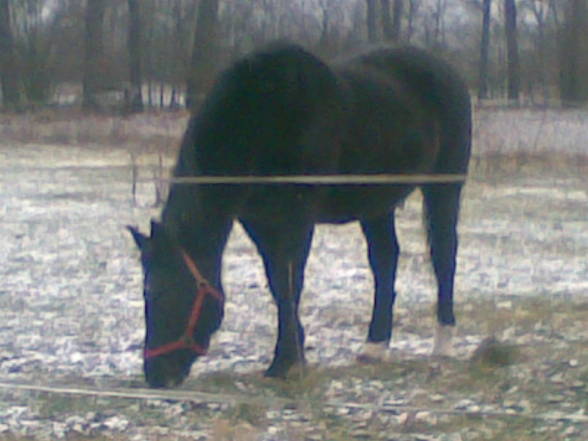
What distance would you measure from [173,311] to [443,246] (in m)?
0.85

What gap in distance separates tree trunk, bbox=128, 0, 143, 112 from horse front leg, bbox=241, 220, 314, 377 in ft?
1.81

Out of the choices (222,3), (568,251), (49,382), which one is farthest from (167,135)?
(568,251)

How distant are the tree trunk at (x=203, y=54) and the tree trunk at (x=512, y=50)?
794mm

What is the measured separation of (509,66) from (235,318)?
1.18 m

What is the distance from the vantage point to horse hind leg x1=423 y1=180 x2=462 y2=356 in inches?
137

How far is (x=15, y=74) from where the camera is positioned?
11.1 ft

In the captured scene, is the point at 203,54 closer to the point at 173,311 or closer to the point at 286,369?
the point at 173,311

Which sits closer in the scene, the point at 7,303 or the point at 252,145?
the point at 252,145

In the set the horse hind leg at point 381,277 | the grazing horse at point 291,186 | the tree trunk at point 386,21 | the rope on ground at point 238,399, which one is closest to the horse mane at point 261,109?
the grazing horse at point 291,186

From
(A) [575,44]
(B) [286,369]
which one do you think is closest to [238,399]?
(B) [286,369]

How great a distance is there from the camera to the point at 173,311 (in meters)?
3.49

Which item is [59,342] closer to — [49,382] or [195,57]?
[49,382]

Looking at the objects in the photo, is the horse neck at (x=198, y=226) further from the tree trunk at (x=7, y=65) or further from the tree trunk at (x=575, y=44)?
the tree trunk at (x=575, y=44)

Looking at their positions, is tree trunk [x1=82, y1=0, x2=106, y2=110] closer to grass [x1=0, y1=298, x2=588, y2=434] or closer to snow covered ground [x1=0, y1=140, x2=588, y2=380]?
snow covered ground [x1=0, y1=140, x2=588, y2=380]
